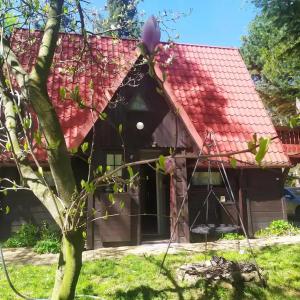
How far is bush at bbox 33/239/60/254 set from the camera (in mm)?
8484

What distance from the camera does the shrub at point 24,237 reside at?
9234 millimetres

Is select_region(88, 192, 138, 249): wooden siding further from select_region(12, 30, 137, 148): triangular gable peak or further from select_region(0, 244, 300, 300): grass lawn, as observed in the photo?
select_region(0, 244, 300, 300): grass lawn

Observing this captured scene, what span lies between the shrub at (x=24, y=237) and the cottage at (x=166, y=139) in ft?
1.08

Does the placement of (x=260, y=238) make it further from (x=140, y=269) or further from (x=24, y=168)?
(x=24, y=168)

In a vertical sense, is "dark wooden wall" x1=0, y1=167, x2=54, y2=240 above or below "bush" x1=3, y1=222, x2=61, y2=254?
above

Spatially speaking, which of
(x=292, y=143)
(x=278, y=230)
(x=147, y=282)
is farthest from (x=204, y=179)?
(x=147, y=282)

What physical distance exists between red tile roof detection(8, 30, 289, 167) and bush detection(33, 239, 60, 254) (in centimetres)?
246

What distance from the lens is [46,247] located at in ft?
28.0

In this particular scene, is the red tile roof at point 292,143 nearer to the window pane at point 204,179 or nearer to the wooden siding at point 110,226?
the window pane at point 204,179

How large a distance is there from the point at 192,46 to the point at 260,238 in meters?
7.78

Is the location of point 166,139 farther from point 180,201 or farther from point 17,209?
point 17,209

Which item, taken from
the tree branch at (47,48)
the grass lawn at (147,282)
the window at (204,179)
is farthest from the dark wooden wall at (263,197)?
the tree branch at (47,48)

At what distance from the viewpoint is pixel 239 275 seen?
6.16m

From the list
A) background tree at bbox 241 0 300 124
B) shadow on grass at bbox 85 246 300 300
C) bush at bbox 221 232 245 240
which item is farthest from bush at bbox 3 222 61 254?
background tree at bbox 241 0 300 124
